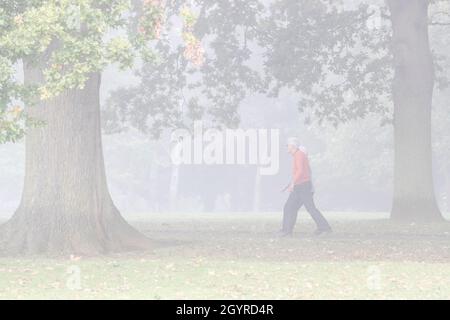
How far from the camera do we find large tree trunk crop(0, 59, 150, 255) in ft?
69.3

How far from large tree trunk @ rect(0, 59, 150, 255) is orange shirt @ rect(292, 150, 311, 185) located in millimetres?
4248

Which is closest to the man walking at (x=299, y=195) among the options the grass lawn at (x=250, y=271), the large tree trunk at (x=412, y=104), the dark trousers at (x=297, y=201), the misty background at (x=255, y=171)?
the dark trousers at (x=297, y=201)

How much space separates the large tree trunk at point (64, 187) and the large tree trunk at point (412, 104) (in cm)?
1123

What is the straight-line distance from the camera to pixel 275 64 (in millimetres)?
35031

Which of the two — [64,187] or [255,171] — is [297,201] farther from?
[255,171]

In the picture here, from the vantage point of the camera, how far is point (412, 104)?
31.4 metres

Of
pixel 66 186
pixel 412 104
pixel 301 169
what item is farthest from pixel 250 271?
pixel 412 104

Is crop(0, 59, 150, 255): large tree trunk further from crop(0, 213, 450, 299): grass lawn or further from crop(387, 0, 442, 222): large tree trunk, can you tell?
crop(387, 0, 442, 222): large tree trunk

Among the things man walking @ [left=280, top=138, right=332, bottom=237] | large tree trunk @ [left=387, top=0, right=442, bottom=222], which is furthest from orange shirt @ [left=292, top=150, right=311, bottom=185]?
large tree trunk @ [left=387, top=0, right=442, bottom=222]

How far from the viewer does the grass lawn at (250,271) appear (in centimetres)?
1447

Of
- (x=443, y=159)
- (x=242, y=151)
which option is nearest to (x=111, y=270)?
(x=443, y=159)

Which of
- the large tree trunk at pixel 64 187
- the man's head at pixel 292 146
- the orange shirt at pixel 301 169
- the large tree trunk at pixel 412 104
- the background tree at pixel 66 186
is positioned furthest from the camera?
the large tree trunk at pixel 412 104

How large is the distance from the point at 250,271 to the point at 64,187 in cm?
578

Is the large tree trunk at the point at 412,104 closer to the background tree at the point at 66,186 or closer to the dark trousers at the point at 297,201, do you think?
the dark trousers at the point at 297,201
